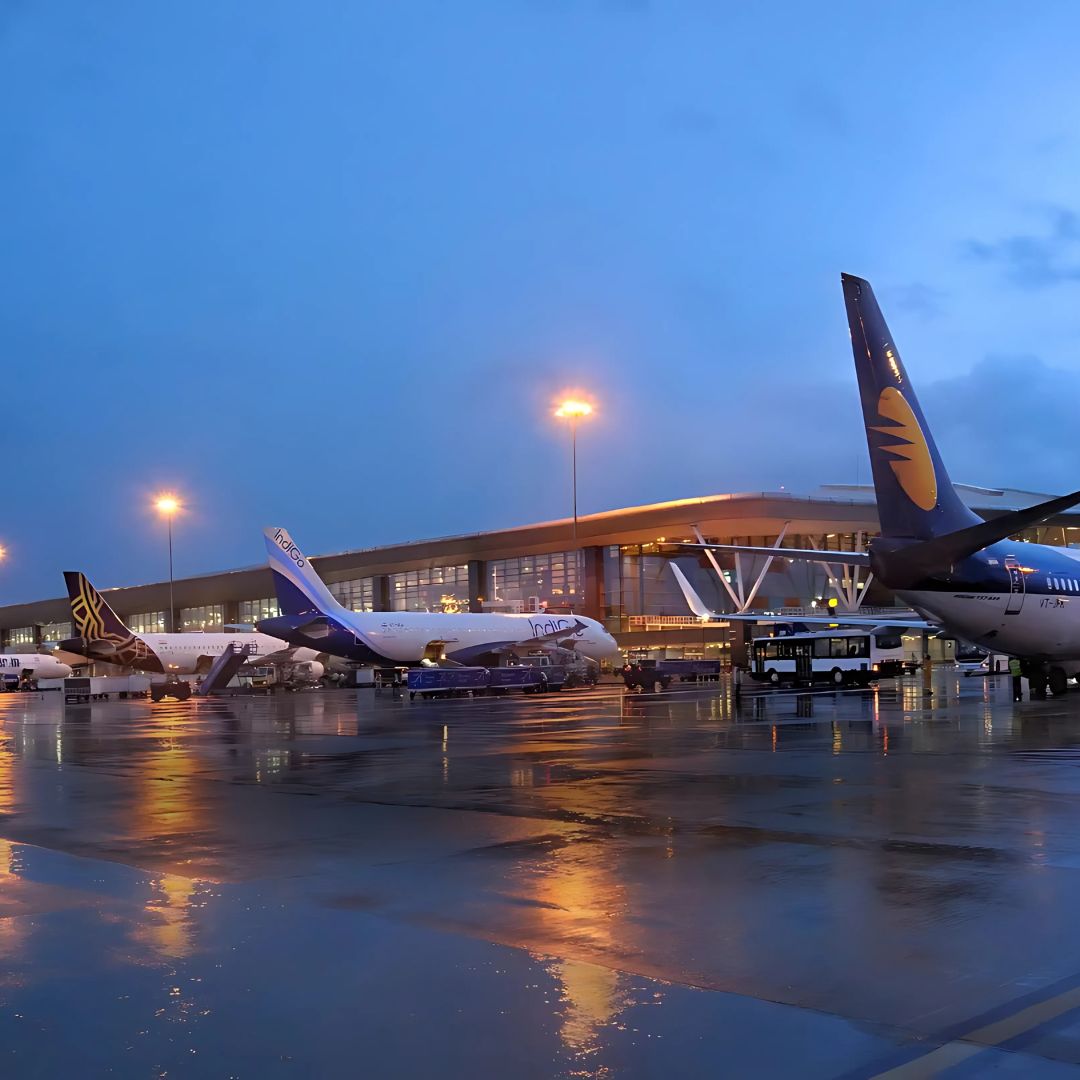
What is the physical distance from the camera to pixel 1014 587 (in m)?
26.8

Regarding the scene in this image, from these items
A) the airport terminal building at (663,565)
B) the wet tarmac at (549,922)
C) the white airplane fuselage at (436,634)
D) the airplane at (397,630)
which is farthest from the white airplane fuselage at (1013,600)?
the airport terminal building at (663,565)

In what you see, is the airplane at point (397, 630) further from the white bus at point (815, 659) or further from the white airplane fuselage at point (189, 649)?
the white bus at point (815, 659)

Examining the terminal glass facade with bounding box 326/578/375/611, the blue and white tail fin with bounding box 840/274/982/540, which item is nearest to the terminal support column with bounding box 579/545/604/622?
the terminal glass facade with bounding box 326/578/375/611

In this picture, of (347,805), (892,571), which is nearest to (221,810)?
(347,805)

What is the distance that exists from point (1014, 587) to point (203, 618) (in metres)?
136

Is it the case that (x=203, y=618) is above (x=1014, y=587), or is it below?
below

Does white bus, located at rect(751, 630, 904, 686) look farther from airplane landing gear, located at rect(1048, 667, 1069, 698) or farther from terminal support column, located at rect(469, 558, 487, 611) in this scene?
terminal support column, located at rect(469, 558, 487, 611)

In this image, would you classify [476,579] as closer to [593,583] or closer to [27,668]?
[593,583]

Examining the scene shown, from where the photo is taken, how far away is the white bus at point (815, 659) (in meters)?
53.7

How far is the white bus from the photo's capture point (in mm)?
53656

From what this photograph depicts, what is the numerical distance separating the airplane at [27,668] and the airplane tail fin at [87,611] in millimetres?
28231

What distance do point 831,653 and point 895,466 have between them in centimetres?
3184

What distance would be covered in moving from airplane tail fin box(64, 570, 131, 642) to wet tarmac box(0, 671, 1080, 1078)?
183ft

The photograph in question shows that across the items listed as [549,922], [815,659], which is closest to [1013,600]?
[549,922]
